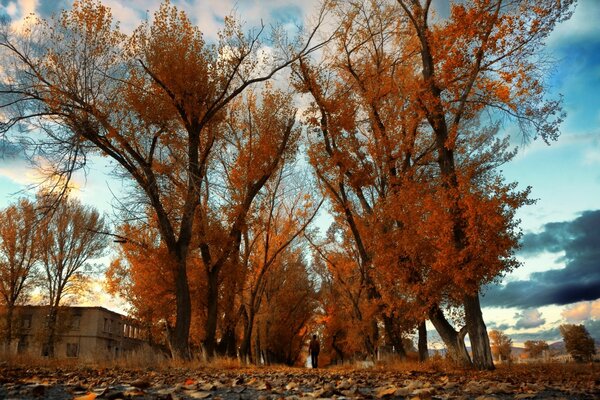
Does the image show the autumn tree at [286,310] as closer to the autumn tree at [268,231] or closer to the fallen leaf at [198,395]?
the autumn tree at [268,231]

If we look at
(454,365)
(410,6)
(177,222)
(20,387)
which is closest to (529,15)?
(410,6)

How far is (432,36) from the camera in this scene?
1838cm

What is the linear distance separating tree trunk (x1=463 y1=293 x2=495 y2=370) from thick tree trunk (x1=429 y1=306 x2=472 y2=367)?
0.38 m

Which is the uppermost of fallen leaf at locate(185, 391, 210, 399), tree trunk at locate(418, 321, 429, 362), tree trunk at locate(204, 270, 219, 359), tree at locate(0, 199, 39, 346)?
tree at locate(0, 199, 39, 346)

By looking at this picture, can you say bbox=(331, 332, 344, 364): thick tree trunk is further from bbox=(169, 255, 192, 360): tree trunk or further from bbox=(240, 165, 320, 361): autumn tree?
bbox=(169, 255, 192, 360): tree trunk

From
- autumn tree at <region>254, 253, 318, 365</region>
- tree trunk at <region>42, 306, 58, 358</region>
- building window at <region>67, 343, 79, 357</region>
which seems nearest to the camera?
autumn tree at <region>254, 253, 318, 365</region>

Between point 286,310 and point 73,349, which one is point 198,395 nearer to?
point 286,310

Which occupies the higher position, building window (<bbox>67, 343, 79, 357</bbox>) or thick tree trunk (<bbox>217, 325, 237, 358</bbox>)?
building window (<bbox>67, 343, 79, 357</bbox>)

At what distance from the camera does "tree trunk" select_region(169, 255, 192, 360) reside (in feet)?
52.4

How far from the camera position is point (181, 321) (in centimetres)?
1638

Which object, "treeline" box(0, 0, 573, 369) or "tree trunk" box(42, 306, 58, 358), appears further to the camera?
"tree trunk" box(42, 306, 58, 358)

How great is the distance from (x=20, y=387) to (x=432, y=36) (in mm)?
17720

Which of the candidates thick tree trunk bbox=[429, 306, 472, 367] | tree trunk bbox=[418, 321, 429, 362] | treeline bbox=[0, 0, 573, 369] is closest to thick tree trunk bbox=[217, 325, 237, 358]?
treeline bbox=[0, 0, 573, 369]

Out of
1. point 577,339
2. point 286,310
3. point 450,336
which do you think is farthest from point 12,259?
point 577,339
